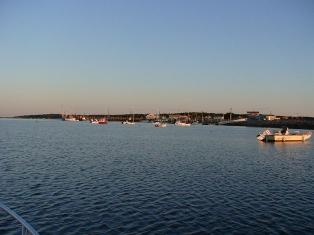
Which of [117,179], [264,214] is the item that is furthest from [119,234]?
[117,179]

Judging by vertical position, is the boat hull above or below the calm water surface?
above

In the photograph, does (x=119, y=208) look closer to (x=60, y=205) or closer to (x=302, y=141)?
(x=60, y=205)

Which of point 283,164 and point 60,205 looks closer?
point 60,205

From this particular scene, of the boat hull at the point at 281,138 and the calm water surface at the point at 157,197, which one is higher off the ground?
the boat hull at the point at 281,138

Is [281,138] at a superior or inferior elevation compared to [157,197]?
superior

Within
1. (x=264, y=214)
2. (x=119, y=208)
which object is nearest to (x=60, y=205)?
(x=119, y=208)

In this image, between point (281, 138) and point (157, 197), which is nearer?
point (157, 197)

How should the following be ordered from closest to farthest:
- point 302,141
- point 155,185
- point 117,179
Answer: point 155,185
point 117,179
point 302,141

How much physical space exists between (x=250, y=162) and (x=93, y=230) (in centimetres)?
3612

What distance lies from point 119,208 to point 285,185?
17.0m

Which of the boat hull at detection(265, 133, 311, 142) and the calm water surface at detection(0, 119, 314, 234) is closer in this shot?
the calm water surface at detection(0, 119, 314, 234)

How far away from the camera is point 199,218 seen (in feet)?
76.8

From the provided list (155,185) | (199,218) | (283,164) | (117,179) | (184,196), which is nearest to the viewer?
(199,218)

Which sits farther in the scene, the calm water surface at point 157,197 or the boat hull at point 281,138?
the boat hull at point 281,138
